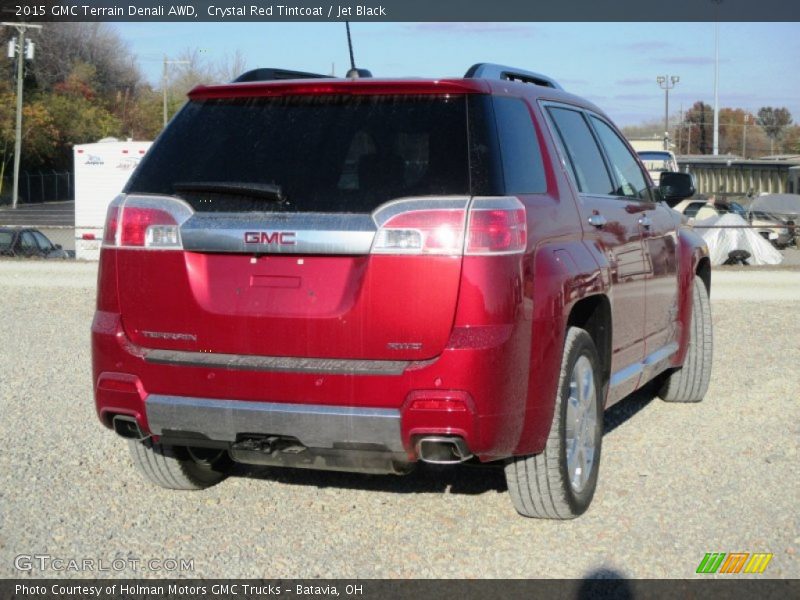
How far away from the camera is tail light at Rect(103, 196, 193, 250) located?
4840mm

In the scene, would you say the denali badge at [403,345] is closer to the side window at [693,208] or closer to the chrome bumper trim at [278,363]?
the chrome bumper trim at [278,363]

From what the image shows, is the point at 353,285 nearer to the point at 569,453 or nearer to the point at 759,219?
the point at 569,453

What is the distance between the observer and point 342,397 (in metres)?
4.57

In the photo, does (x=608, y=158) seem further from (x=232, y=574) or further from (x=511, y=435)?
Answer: (x=232, y=574)

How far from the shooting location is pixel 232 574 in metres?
4.68

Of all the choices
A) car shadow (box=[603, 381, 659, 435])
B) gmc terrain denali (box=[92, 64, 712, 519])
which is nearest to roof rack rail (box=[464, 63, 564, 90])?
gmc terrain denali (box=[92, 64, 712, 519])

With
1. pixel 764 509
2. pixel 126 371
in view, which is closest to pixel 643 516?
pixel 764 509

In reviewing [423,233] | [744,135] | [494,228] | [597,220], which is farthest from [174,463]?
[744,135]

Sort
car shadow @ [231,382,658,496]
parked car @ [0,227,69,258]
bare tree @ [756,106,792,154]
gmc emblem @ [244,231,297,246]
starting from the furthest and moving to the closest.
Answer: bare tree @ [756,106,792,154] < parked car @ [0,227,69,258] < car shadow @ [231,382,658,496] < gmc emblem @ [244,231,297,246]

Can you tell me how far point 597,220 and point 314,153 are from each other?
1625mm

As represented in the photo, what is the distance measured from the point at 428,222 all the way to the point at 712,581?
5.85 ft

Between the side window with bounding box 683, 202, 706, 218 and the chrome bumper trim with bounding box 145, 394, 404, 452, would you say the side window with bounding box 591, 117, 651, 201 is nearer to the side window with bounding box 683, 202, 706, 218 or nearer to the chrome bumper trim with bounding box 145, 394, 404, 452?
the chrome bumper trim with bounding box 145, 394, 404, 452

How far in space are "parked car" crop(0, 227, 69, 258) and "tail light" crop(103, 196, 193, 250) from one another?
2389 centimetres

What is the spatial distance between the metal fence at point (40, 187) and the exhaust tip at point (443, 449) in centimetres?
5726
